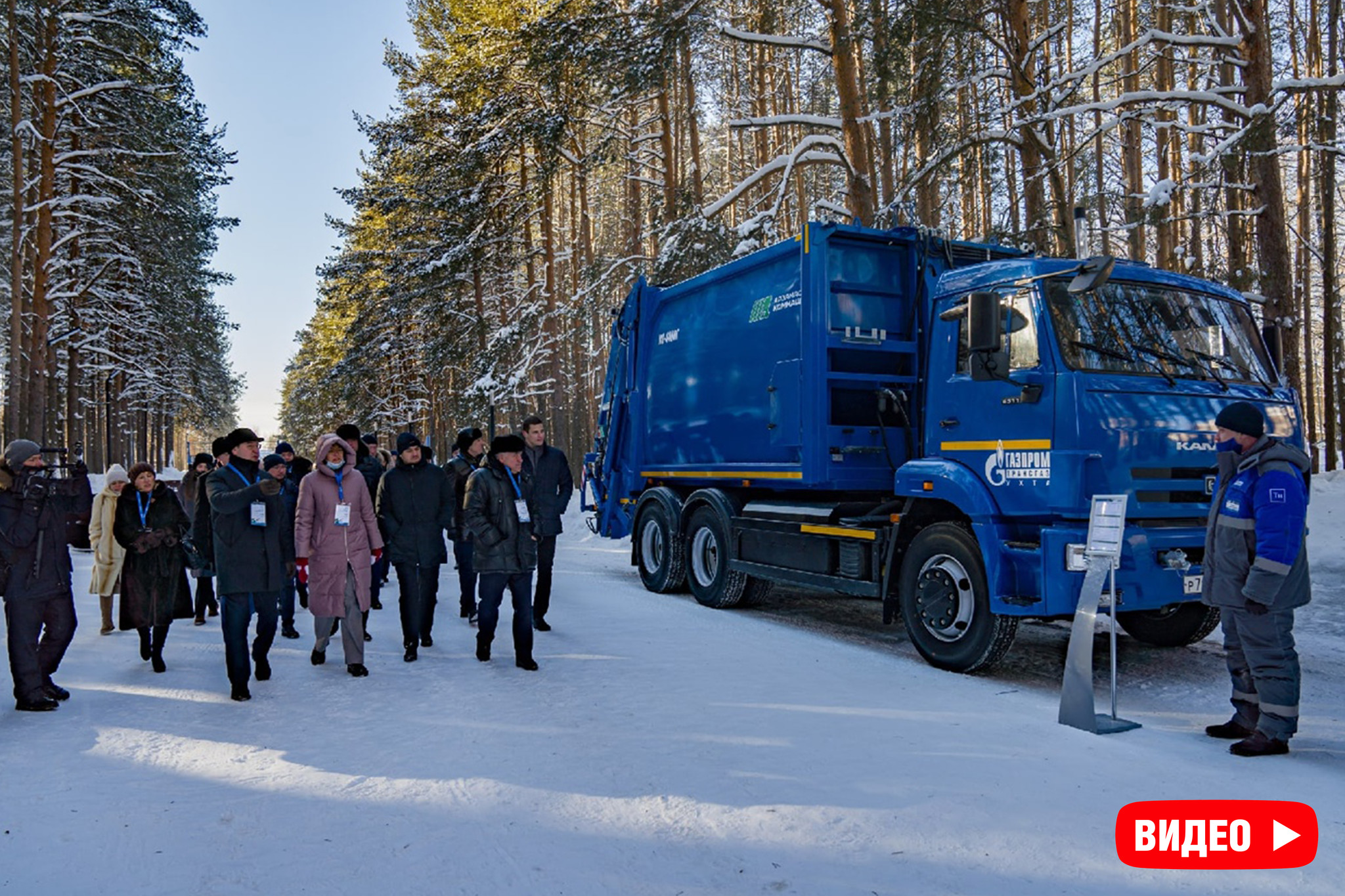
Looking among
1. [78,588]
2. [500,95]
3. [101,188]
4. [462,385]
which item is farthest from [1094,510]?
[462,385]

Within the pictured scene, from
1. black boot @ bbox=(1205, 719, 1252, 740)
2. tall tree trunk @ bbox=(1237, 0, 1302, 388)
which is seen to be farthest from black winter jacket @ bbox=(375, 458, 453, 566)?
tall tree trunk @ bbox=(1237, 0, 1302, 388)

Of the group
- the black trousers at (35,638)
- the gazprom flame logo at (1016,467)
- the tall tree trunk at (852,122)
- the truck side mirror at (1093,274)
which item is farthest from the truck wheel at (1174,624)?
the black trousers at (35,638)

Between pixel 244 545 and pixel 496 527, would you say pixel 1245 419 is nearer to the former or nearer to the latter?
pixel 496 527

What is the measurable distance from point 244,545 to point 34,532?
123cm

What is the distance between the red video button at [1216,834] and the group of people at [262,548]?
4199 mm

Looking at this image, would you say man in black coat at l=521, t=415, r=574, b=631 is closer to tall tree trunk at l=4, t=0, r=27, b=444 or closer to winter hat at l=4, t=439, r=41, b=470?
winter hat at l=4, t=439, r=41, b=470

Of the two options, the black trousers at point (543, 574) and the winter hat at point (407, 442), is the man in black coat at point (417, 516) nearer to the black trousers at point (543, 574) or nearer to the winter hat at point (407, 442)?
the winter hat at point (407, 442)

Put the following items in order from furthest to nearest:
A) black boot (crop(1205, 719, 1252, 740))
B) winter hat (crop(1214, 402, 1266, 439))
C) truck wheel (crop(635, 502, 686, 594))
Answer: truck wheel (crop(635, 502, 686, 594)), black boot (crop(1205, 719, 1252, 740)), winter hat (crop(1214, 402, 1266, 439))

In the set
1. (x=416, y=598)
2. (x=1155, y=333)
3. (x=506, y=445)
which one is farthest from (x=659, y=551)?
(x=1155, y=333)

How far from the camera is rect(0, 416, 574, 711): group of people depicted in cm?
582

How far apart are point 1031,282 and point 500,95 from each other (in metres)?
16.6

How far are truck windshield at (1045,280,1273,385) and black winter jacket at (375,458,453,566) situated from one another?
503cm

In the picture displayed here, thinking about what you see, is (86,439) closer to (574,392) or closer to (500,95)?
(574,392)

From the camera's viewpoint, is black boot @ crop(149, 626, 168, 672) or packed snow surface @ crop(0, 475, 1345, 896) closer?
packed snow surface @ crop(0, 475, 1345, 896)
